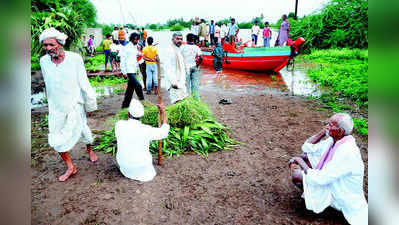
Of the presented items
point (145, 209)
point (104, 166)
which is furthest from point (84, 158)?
point (145, 209)

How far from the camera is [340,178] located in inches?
114

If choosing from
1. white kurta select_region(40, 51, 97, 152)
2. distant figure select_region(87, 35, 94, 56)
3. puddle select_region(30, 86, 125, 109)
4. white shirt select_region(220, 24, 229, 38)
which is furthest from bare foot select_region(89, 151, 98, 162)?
distant figure select_region(87, 35, 94, 56)

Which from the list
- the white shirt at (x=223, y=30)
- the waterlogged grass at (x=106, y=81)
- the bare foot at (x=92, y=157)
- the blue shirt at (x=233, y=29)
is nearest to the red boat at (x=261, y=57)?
the blue shirt at (x=233, y=29)

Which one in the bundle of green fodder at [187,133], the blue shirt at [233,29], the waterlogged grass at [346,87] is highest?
the blue shirt at [233,29]

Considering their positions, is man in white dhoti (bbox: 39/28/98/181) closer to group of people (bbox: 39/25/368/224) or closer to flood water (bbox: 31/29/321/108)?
group of people (bbox: 39/25/368/224)

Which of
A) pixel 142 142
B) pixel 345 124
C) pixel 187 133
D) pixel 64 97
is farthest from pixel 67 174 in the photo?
pixel 345 124

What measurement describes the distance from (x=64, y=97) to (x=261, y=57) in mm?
10137

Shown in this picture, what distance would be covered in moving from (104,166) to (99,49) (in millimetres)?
22369

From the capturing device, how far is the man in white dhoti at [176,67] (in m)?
5.82

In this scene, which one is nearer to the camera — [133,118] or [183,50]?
[133,118]

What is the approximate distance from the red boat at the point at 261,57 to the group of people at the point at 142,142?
9129mm

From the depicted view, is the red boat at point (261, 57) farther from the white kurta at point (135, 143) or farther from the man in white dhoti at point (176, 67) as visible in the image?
the white kurta at point (135, 143)
